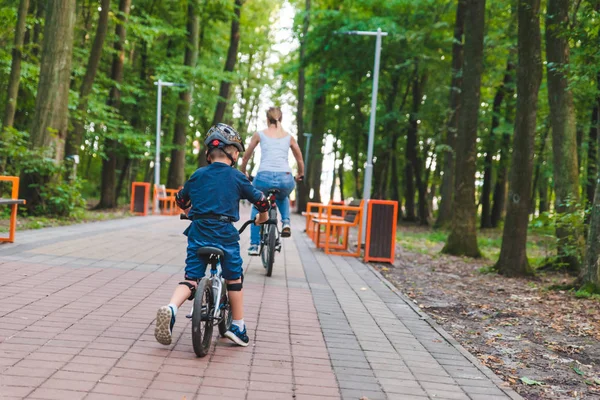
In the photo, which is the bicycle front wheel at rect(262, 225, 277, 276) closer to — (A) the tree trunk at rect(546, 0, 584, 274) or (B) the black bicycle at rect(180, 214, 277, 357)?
(B) the black bicycle at rect(180, 214, 277, 357)

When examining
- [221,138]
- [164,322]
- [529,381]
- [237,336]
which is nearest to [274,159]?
[221,138]

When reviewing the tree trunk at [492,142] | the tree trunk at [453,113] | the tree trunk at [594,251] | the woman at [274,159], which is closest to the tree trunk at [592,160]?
the tree trunk at [492,142]

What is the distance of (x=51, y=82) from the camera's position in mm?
15047

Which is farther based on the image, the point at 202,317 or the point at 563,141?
the point at 563,141

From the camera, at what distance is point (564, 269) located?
40.7ft

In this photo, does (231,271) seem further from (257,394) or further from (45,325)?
(45,325)

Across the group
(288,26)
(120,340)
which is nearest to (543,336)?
(120,340)

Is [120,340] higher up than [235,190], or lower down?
lower down

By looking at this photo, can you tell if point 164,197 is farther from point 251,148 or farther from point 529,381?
point 529,381

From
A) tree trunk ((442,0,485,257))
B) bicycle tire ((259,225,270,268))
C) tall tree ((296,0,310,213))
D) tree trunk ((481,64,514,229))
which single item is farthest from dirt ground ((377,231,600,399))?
tall tree ((296,0,310,213))

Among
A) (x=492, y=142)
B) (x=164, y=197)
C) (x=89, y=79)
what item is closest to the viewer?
(x=89, y=79)

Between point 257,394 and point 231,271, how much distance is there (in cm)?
114

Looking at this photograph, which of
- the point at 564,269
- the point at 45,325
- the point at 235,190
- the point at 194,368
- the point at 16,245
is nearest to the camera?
the point at 194,368

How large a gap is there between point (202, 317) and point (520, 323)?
Result: 4.32 metres
